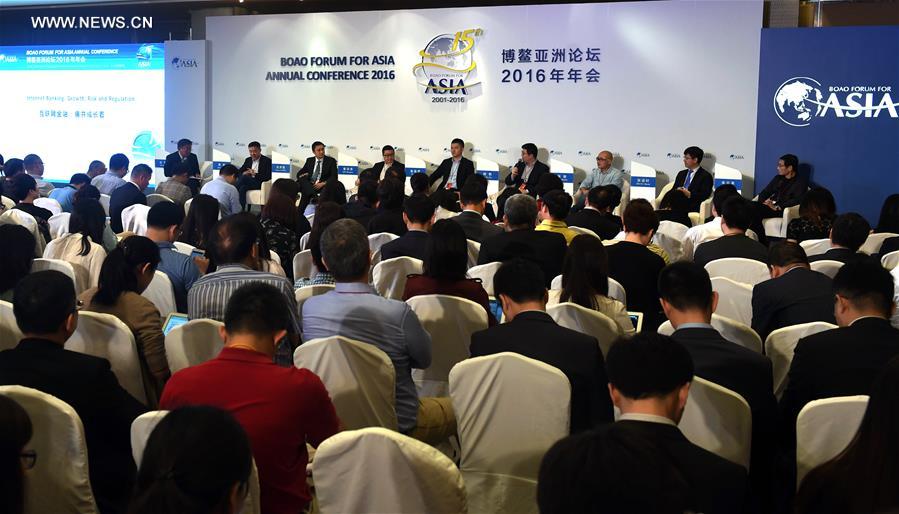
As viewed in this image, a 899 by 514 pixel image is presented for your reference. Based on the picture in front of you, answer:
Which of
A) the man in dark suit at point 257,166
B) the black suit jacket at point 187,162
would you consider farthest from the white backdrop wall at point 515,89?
the black suit jacket at point 187,162

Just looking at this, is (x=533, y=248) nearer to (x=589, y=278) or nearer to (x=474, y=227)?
(x=474, y=227)

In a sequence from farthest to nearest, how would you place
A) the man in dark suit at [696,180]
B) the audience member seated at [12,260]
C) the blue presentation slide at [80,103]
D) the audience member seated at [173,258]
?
1. the blue presentation slide at [80,103]
2. the man in dark suit at [696,180]
3. the audience member seated at [173,258]
4. the audience member seated at [12,260]

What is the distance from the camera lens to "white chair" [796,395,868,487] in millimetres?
2812

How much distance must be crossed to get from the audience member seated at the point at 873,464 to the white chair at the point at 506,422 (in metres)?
1.12

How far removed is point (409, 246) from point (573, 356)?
8.85 ft

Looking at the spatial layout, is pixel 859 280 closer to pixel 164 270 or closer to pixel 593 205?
pixel 164 270

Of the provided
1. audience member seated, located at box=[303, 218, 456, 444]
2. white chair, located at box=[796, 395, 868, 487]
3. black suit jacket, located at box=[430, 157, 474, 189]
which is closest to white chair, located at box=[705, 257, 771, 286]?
audience member seated, located at box=[303, 218, 456, 444]

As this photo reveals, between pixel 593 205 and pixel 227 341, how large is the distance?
512cm

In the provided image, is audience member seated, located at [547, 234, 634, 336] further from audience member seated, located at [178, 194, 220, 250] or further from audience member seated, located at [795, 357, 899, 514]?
audience member seated, located at [178, 194, 220, 250]

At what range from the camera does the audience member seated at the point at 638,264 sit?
5.52 meters

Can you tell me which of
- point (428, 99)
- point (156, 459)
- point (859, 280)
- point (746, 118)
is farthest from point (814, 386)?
point (428, 99)

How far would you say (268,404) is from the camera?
2.71 m

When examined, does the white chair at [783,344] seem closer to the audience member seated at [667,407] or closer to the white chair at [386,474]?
the audience member seated at [667,407]

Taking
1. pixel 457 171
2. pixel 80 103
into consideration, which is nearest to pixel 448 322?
pixel 457 171
